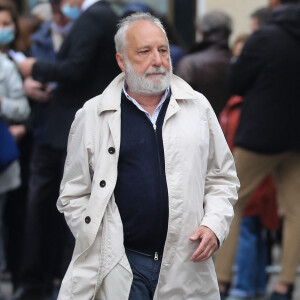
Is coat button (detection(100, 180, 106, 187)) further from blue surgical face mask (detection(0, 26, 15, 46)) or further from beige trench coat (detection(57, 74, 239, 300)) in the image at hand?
blue surgical face mask (detection(0, 26, 15, 46))

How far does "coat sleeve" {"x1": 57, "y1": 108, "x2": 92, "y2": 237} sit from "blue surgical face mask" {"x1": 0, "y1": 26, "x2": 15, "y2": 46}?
270cm

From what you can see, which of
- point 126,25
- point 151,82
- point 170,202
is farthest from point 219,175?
point 126,25

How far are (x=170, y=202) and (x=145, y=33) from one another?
76 cm

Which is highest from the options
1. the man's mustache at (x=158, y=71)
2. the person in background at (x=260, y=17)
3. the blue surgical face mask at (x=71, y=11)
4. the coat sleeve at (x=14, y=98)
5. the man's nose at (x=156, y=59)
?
the man's nose at (x=156, y=59)

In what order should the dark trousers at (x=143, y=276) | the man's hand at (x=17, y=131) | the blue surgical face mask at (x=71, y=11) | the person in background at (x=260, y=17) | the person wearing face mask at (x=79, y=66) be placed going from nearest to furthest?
1. the dark trousers at (x=143, y=276)
2. the person wearing face mask at (x=79, y=66)
3. the blue surgical face mask at (x=71, y=11)
4. the man's hand at (x=17, y=131)
5. the person in background at (x=260, y=17)

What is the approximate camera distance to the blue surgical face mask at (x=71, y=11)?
269 inches

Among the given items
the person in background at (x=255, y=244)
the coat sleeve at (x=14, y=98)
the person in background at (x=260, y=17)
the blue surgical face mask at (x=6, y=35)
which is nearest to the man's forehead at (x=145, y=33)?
the coat sleeve at (x=14, y=98)

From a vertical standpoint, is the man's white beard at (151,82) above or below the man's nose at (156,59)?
below

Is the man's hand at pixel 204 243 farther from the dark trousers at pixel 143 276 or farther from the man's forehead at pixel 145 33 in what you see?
the man's forehead at pixel 145 33

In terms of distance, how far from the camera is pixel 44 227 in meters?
7.32

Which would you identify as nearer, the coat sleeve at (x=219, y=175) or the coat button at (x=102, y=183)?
the coat button at (x=102, y=183)

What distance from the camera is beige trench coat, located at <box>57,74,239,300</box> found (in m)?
4.33

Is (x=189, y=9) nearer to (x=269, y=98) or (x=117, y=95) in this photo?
(x=269, y=98)

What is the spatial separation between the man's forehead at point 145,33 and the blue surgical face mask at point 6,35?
110 inches
